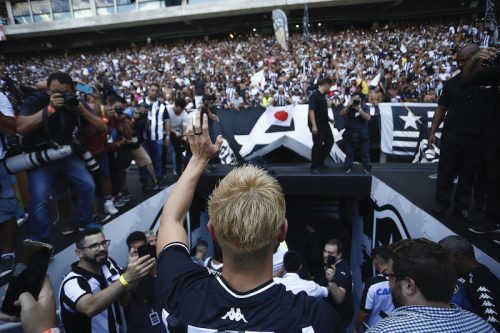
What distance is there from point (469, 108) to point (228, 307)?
3.05m

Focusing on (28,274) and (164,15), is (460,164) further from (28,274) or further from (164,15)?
(164,15)

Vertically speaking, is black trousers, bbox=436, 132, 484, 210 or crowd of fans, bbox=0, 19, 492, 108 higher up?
crowd of fans, bbox=0, 19, 492, 108

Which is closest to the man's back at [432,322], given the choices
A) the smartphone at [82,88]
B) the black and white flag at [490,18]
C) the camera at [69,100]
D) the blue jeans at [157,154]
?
the camera at [69,100]

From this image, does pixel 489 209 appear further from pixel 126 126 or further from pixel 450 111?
pixel 126 126

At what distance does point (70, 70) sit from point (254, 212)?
84.0 feet

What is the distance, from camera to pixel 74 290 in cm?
211

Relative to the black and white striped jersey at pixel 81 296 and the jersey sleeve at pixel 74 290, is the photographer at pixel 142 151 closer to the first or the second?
the black and white striped jersey at pixel 81 296

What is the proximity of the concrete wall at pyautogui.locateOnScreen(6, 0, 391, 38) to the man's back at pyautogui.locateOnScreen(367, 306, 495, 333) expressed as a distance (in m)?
21.3

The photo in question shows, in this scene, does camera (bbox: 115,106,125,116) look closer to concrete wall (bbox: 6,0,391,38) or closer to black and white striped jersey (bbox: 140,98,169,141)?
black and white striped jersey (bbox: 140,98,169,141)

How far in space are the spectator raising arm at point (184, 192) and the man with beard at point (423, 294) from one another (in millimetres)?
782

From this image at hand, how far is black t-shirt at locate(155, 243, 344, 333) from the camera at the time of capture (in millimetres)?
838

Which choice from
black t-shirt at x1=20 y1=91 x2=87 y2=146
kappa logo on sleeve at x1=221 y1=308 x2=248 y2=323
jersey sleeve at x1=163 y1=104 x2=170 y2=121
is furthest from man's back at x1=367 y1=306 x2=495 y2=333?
jersey sleeve at x1=163 y1=104 x2=170 y2=121

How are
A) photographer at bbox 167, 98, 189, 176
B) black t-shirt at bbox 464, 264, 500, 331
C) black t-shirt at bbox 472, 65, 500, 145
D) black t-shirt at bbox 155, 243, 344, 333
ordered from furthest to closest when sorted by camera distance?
photographer at bbox 167, 98, 189, 176 < black t-shirt at bbox 472, 65, 500, 145 < black t-shirt at bbox 464, 264, 500, 331 < black t-shirt at bbox 155, 243, 344, 333

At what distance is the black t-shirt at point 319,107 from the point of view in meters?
4.89
